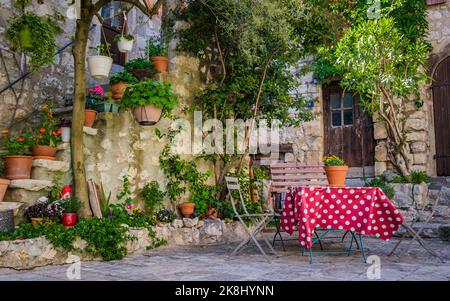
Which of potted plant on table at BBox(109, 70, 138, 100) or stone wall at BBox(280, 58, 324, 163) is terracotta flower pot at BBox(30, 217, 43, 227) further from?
stone wall at BBox(280, 58, 324, 163)

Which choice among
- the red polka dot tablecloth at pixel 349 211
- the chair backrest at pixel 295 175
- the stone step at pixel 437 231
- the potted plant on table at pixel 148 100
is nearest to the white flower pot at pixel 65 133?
the potted plant on table at pixel 148 100

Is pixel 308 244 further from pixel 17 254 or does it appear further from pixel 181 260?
pixel 17 254

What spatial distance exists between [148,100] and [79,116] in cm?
81

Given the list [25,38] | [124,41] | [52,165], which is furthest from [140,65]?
[52,165]

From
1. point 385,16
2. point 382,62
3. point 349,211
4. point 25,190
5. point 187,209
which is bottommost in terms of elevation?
point 187,209

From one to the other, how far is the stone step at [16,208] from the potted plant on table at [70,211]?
0.39 metres

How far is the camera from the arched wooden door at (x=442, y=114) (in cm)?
859

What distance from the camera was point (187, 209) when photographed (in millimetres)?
5871

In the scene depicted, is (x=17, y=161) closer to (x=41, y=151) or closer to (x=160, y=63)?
(x=41, y=151)

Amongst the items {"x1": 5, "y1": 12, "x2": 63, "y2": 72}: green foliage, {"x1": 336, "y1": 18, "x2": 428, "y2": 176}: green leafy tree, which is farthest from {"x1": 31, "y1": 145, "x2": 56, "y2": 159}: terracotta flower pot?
{"x1": 336, "y1": 18, "x2": 428, "y2": 176}: green leafy tree

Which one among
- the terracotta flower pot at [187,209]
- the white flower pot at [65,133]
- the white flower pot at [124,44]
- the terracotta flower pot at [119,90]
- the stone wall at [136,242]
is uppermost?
the white flower pot at [124,44]

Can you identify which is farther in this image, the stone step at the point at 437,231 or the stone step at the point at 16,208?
the stone step at the point at 437,231

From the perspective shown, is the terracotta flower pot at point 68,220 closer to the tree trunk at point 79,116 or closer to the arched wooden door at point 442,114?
the tree trunk at point 79,116

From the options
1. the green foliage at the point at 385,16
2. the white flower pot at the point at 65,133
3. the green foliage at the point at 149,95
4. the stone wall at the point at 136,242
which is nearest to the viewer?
the stone wall at the point at 136,242
